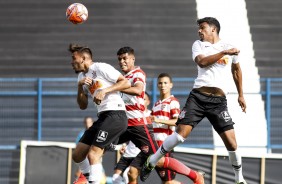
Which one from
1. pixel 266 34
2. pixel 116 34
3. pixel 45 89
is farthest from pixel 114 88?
pixel 266 34

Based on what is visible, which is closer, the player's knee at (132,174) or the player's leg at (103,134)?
the player's leg at (103,134)

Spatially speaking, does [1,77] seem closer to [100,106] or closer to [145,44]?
[145,44]

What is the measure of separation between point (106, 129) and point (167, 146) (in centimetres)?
81

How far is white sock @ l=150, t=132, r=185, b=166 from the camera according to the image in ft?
38.9

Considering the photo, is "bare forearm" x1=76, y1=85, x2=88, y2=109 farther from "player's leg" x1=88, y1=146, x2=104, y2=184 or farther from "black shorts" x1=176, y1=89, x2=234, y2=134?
"black shorts" x1=176, y1=89, x2=234, y2=134

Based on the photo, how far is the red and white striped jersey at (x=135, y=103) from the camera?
1305cm

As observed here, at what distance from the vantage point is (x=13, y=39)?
2167 centimetres

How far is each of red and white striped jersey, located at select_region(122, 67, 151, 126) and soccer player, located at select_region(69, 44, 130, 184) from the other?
862 millimetres

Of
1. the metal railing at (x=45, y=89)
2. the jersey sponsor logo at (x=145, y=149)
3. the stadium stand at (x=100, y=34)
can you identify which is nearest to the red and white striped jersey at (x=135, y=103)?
the jersey sponsor logo at (x=145, y=149)

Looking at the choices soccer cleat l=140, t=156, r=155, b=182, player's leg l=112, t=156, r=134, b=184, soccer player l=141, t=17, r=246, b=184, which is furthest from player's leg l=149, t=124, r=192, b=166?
player's leg l=112, t=156, r=134, b=184

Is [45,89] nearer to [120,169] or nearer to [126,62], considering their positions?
[120,169]

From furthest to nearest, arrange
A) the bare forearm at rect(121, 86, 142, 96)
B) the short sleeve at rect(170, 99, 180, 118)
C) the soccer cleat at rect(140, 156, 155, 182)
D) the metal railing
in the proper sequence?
the metal railing
the short sleeve at rect(170, 99, 180, 118)
the soccer cleat at rect(140, 156, 155, 182)
the bare forearm at rect(121, 86, 142, 96)

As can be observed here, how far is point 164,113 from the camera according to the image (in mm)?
14406

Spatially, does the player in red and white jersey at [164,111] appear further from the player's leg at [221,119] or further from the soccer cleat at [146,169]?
the player's leg at [221,119]
